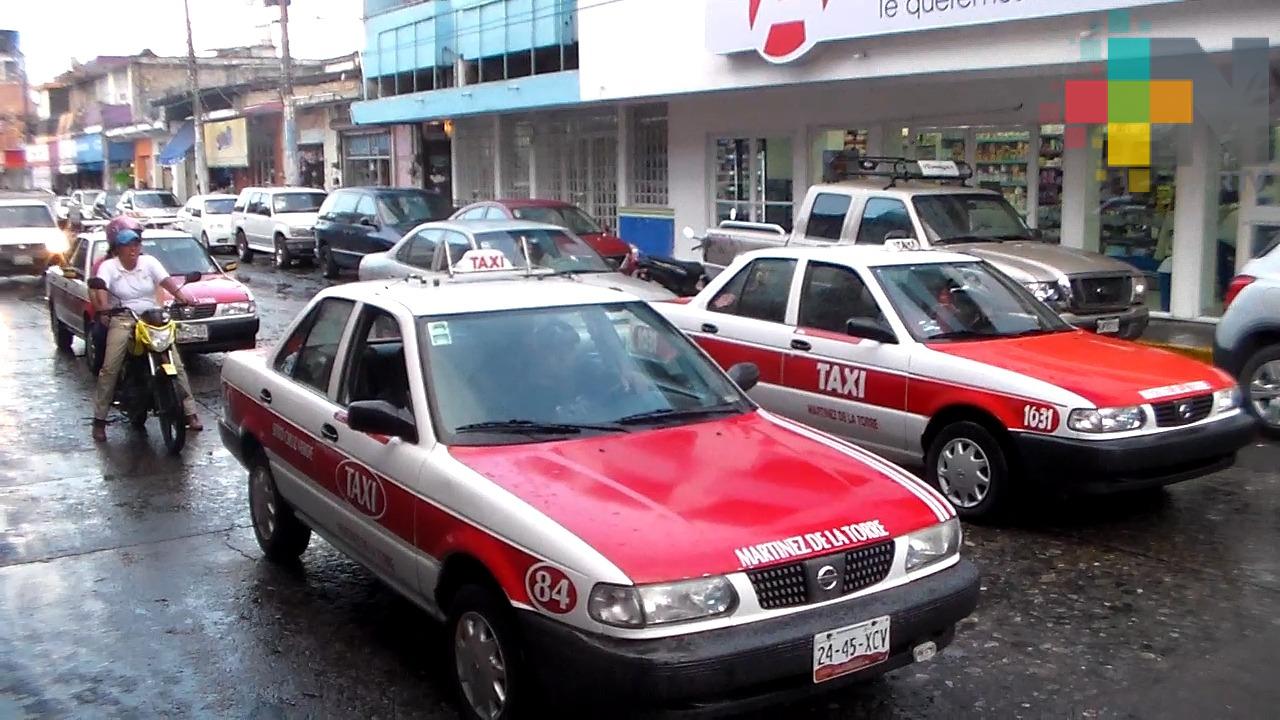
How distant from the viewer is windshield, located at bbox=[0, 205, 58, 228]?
895 inches

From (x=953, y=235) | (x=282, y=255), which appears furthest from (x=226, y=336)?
(x=282, y=255)

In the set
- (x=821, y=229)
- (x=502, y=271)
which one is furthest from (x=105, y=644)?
(x=821, y=229)

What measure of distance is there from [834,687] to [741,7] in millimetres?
14132

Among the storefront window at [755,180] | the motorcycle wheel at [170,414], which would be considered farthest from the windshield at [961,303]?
the storefront window at [755,180]

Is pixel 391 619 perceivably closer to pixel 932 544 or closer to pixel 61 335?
pixel 932 544

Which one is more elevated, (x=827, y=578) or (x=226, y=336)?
(x=827, y=578)

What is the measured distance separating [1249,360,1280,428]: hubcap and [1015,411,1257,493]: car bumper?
2.69 meters

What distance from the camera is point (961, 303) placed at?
759 centimetres

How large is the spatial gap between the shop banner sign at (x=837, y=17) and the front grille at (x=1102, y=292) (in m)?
2.84

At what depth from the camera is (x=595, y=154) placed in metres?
25.5

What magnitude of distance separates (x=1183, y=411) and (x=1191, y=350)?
5.53m

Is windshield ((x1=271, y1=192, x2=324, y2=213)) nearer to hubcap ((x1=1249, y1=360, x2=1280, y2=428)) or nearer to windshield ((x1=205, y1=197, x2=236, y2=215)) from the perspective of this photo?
windshield ((x1=205, y1=197, x2=236, y2=215))

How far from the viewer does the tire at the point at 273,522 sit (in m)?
6.24

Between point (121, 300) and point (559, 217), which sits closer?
point (121, 300)
